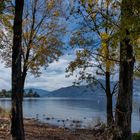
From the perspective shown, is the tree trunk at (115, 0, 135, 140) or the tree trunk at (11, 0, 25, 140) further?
the tree trunk at (115, 0, 135, 140)

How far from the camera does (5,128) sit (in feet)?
84.4

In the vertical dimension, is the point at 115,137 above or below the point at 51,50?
below

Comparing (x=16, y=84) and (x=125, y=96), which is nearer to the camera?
(x=16, y=84)

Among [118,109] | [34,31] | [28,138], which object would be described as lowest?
[28,138]

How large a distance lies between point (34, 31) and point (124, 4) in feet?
58.6

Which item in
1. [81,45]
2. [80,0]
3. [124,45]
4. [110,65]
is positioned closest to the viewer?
[124,45]

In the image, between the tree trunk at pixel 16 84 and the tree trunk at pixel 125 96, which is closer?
the tree trunk at pixel 16 84

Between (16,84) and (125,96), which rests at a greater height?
(16,84)

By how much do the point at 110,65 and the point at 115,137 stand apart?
1340cm

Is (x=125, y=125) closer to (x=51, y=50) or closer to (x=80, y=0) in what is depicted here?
(x=80, y=0)

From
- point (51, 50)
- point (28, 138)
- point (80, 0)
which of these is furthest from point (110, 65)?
point (80, 0)

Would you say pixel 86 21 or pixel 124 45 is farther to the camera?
pixel 86 21

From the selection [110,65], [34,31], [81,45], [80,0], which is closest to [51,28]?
[34,31]

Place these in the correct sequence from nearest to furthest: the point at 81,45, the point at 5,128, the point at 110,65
Result: the point at 81,45 → the point at 5,128 → the point at 110,65
